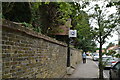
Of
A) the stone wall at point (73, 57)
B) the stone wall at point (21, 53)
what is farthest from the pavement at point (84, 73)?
the stone wall at point (21, 53)

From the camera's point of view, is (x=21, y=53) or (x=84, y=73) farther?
(x=84, y=73)

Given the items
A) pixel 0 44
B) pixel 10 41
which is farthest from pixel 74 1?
pixel 0 44

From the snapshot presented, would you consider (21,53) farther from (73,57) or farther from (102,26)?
(73,57)

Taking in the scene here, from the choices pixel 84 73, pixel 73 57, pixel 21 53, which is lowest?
pixel 84 73

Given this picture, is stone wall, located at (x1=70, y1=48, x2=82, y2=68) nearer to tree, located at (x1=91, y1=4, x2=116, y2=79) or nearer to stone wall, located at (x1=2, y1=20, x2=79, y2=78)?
tree, located at (x1=91, y1=4, x2=116, y2=79)

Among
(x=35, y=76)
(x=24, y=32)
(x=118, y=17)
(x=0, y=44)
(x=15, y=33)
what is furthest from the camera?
(x=118, y=17)

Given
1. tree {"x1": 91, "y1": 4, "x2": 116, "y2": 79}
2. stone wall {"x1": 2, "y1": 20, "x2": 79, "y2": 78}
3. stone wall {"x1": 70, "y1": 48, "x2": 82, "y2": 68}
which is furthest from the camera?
stone wall {"x1": 70, "y1": 48, "x2": 82, "y2": 68}

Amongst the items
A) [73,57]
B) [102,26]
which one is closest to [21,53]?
[102,26]

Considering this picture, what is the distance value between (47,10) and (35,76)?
679 cm

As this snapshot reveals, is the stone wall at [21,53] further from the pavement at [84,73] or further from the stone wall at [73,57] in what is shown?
the stone wall at [73,57]

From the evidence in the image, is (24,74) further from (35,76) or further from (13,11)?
(13,11)

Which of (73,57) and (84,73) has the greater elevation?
(73,57)

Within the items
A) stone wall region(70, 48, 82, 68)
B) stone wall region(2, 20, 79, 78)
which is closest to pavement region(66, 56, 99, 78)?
stone wall region(70, 48, 82, 68)

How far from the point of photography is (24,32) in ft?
11.9
